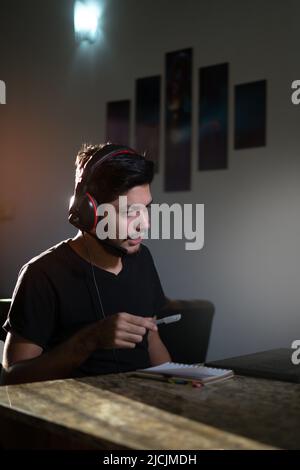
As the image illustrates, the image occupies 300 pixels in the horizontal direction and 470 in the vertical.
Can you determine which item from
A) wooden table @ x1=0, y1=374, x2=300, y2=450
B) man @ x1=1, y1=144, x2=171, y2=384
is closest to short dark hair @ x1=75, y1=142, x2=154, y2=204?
man @ x1=1, y1=144, x2=171, y2=384

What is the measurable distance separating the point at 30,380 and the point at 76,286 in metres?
0.28

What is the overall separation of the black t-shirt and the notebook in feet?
0.83

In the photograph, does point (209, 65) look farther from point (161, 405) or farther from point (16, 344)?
point (161, 405)

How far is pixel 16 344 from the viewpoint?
4.20 feet

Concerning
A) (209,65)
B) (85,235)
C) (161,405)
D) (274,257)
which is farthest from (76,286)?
(209,65)

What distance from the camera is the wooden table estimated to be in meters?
0.67

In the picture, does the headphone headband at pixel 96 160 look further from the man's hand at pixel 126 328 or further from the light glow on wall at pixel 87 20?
the light glow on wall at pixel 87 20

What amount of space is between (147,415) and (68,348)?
1.53ft

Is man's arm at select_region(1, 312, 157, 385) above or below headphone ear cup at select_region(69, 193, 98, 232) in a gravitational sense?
below

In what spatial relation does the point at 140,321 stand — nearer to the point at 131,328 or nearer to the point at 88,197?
the point at 131,328

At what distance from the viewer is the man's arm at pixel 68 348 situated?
43.3 inches

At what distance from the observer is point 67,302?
4.47ft

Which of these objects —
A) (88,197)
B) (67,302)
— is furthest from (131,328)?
(88,197)

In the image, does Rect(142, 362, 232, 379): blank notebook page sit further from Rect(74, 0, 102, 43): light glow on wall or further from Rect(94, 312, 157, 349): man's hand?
Rect(74, 0, 102, 43): light glow on wall
